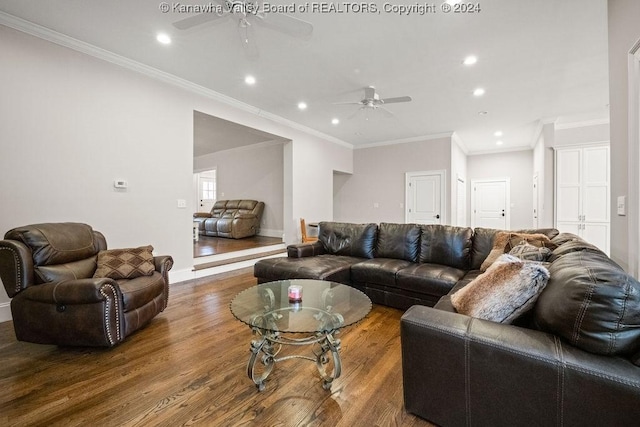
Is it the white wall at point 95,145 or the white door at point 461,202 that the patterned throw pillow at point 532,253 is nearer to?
the white wall at point 95,145

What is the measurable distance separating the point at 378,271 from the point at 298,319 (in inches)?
57.5

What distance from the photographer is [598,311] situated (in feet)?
3.31

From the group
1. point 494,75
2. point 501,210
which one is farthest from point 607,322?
point 501,210

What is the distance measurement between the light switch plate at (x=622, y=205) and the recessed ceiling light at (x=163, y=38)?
421cm

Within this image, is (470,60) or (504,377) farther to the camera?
(470,60)

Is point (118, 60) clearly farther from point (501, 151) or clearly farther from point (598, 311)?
point (501, 151)

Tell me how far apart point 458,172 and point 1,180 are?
8.12 meters

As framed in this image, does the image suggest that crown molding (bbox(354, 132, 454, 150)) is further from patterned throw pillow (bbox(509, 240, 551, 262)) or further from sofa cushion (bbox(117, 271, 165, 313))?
sofa cushion (bbox(117, 271, 165, 313))

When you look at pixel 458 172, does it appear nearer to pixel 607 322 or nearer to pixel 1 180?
pixel 607 322

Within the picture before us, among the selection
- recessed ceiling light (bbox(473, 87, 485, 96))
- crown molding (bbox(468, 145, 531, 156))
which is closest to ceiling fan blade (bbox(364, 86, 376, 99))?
recessed ceiling light (bbox(473, 87, 485, 96))

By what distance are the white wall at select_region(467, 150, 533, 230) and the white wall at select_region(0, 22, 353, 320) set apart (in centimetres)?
766

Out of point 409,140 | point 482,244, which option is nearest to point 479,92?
point 482,244

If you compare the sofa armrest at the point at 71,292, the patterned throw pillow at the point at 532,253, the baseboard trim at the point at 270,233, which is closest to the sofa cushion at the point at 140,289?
the sofa armrest at the point at 71,292

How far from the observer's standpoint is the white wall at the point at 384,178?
6.73 metres
